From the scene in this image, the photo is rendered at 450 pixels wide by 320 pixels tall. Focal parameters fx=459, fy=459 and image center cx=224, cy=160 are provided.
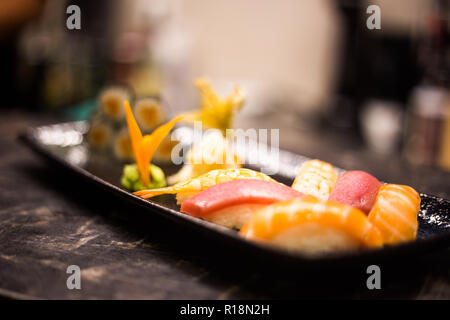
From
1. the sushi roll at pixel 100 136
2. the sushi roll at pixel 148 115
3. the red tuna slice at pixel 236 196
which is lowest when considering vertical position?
the red tuna slice at pixel 236 196

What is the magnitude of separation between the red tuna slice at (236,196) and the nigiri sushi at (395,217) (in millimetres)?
205

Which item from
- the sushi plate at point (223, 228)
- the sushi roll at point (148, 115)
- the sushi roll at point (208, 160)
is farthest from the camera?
the sushi roll at point (148, 115)

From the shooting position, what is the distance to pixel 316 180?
1404mm

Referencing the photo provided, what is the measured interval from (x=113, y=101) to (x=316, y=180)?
1031 mm

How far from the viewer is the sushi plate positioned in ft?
2.98

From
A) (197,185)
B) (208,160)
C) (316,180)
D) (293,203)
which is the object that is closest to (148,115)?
(208,160)

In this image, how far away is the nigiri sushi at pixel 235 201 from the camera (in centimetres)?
115

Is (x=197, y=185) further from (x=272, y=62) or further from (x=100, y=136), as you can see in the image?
(x=272, y=62)

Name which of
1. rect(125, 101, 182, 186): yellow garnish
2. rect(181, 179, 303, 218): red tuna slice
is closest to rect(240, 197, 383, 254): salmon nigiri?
rect(181, 179, 303, 218): red tuna slice

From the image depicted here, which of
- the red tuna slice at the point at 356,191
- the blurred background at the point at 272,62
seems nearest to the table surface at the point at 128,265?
the red tuna slice at the point at 356,191

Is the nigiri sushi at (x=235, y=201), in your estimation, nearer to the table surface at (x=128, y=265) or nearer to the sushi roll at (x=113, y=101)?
the table surface at (x=128, y=265)

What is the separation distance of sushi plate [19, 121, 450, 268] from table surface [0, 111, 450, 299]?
6 cm

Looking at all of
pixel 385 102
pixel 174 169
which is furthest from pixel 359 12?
pixel 174 169
